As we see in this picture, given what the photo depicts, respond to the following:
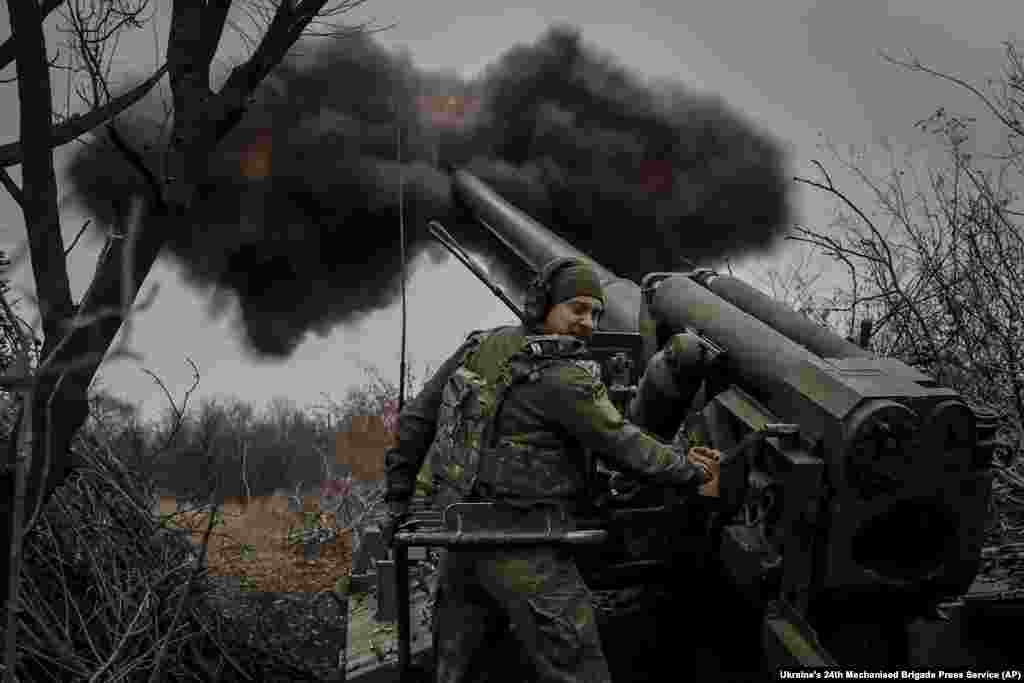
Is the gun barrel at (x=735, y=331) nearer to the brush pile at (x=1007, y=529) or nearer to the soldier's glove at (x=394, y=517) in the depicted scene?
the brush pile at (x=1007, y=529)

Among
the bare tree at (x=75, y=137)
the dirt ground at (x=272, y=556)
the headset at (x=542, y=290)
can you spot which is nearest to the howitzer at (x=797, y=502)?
the headset at (x=542, y=290)

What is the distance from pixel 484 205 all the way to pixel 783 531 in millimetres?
5712

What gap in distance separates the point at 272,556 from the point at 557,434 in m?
7.50

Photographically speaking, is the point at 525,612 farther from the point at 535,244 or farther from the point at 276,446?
the point at 276,446

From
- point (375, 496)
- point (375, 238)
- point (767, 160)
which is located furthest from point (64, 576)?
point (767, 160)

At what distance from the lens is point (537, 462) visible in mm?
3527

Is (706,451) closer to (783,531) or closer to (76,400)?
(783,531)

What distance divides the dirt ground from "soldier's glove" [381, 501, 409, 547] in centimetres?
419

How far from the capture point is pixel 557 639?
3.35 metres

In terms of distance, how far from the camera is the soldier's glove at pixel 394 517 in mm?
3844

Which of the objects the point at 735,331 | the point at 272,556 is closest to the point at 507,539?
the point at 735,331

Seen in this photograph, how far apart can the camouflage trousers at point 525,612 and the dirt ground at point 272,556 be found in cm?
450

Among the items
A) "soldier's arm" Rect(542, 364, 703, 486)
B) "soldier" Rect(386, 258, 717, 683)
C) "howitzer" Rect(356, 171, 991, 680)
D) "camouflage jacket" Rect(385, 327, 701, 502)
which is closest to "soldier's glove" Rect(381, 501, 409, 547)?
Result: "soldier" Rect(386, 258, 717, 683)

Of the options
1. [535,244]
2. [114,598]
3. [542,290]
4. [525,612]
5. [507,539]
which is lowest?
[114,598]
